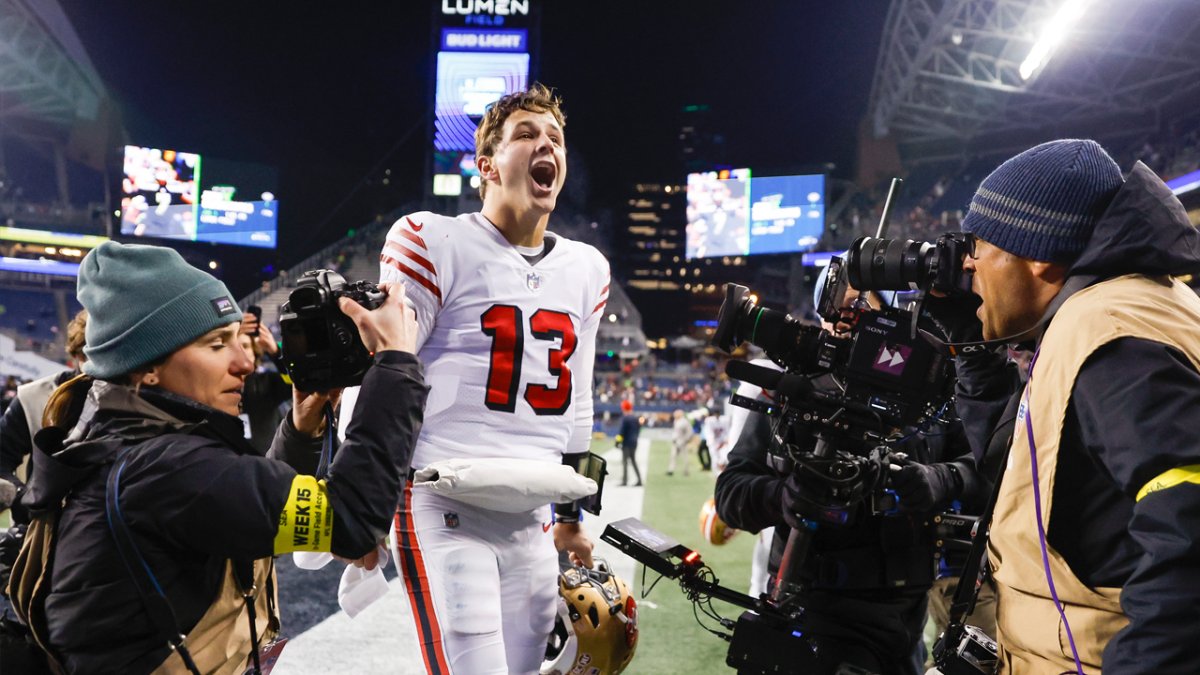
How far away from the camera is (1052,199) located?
163cm

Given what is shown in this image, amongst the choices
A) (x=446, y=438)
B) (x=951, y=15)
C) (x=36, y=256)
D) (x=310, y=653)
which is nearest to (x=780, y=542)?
(x=446, y=438)

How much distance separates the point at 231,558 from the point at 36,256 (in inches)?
1525

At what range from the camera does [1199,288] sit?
2039 centimetres

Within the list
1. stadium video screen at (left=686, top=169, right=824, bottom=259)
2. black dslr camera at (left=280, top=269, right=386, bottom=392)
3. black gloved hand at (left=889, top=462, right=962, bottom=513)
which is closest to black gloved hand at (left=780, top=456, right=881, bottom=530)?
black gloved hand at (left=889, top=462, right=962, bottom=513)

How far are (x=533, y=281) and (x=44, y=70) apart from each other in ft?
116

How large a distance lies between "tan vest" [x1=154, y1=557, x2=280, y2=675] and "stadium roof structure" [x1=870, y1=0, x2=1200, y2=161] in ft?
67.8

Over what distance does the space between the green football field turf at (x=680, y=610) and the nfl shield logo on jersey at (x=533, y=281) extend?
1170mm

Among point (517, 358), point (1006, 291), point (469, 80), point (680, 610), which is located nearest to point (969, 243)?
point (1006, 291)

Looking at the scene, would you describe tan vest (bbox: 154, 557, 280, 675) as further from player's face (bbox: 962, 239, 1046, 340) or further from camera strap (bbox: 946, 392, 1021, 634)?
player's face (bbox: 962, 239, 1046, 340)

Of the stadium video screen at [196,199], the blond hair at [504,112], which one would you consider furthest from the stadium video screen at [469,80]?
the blond hair at [504,112]

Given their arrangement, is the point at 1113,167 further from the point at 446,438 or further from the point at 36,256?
the point at 36,256

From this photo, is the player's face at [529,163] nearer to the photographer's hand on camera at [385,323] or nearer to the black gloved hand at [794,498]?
the photographer's hand on camera at [385,323]

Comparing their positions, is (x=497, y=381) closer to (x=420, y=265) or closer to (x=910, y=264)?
(x=420, y=265)

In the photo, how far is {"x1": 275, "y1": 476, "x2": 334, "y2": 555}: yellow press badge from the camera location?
1579 mm
